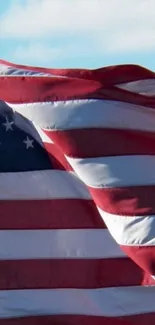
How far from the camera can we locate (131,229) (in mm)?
10586

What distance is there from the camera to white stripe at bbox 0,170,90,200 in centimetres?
1112

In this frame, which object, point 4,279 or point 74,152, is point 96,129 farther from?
point 4,279

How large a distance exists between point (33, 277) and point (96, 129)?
A: 1155 mm

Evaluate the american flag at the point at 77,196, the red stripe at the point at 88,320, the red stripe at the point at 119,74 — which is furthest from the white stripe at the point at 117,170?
the red stripe at the point at 88,320

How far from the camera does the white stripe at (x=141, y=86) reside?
35.6ft

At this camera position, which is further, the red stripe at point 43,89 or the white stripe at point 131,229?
the red stripe at point 43,89

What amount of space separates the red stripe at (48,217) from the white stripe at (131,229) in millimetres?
367

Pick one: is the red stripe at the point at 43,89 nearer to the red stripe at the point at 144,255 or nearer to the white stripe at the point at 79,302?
the red stripe at the point at 144,255

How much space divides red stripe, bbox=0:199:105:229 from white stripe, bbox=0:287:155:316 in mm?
465

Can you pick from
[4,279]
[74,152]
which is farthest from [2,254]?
[74,152]

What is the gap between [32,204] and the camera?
11.1 m

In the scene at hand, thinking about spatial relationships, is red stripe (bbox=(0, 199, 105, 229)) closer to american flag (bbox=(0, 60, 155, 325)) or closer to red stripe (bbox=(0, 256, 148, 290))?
american flag (bbox=(0, 60, 155, 325))

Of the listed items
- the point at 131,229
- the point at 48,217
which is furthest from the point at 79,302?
the point at 131,229

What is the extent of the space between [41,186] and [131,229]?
86cm
